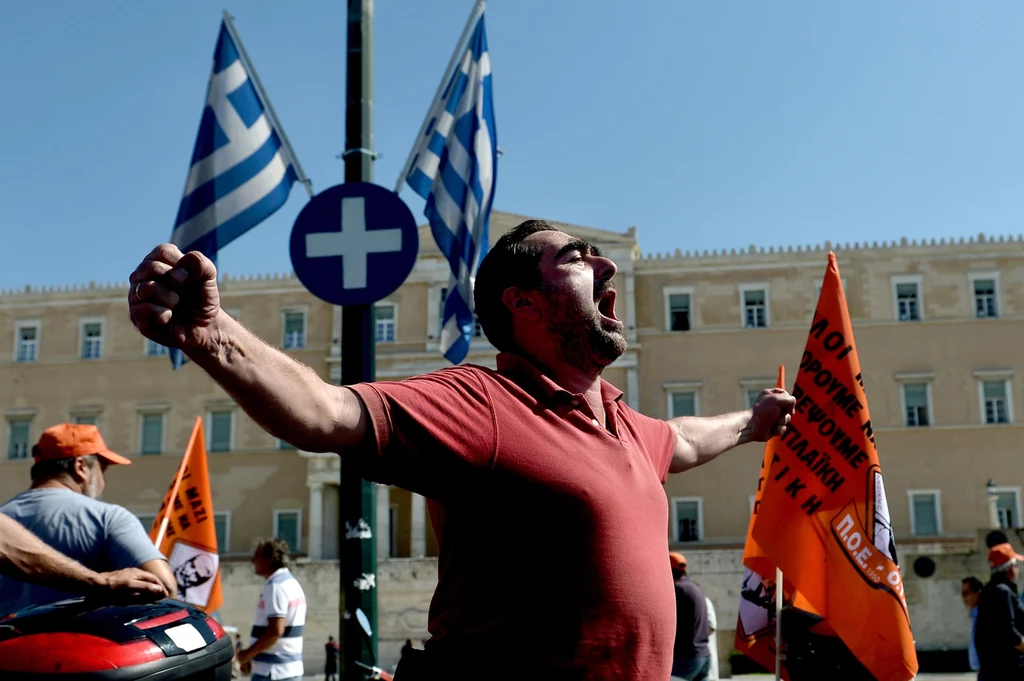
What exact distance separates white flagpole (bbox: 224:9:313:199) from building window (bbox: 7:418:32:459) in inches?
1510

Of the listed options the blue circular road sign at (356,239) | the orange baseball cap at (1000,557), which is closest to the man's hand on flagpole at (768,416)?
the blue circular road sign at (356,239)

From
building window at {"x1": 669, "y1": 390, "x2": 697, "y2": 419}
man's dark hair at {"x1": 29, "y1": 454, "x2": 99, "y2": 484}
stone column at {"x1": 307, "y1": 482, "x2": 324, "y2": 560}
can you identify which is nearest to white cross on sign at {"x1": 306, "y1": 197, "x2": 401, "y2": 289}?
man's dark hair at {"x1": 29, "y1": 454, "x2": 99, "y2": 484}

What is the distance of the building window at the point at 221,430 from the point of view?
1578 inches

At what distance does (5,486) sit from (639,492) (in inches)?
1690

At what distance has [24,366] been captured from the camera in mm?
41969

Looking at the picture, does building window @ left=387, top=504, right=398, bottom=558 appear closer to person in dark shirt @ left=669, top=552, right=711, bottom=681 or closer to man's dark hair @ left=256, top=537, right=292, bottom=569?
person in dark shirt @ left=669, top=552, right=711, bottom=681

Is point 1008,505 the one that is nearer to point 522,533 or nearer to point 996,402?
point 996,402

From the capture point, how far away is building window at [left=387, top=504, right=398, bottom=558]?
3891cm

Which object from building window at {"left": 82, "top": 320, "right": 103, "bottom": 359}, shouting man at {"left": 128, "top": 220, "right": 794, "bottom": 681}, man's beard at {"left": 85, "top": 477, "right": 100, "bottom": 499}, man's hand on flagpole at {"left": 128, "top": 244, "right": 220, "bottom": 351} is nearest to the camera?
man's hand on flagpole at {"left": 128, "top": 244, "right": 220, "bottom": 351}

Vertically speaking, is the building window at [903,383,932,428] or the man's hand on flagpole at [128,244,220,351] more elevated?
the building window at [903,383,932,428]

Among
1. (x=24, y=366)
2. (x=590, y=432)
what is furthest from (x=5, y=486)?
(x=590, y=432)

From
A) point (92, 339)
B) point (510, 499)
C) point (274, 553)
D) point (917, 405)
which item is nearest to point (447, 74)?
point (274, 553)

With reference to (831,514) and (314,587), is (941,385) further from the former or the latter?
(831,514)

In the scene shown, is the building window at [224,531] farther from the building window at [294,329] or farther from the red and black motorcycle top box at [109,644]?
the red and black motorcycle top box at [109,644]
